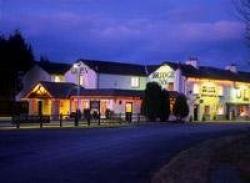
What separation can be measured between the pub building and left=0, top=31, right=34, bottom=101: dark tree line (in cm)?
146

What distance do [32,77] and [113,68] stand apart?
13.3 metres

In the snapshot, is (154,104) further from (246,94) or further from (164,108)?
(246,94)

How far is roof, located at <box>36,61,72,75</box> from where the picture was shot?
306 feet

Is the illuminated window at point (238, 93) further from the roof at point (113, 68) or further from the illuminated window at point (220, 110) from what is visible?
the roof at point (113, 68)

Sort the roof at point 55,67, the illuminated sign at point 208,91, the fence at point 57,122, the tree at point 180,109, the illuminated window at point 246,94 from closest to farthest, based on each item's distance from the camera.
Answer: the fence at point 57,122 → the tree at point 180,109 → the roof at point 55,67 → the illuminated sign at point 208,91 → the illuminated window at point 246,94

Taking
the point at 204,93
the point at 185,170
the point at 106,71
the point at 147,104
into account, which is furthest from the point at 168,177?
the point at 204,93

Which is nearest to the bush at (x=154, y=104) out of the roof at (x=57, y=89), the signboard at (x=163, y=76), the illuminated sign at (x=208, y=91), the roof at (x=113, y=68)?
the roof at (x=57, y=89)

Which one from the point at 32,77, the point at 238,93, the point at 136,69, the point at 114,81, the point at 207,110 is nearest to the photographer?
the point at 114,81

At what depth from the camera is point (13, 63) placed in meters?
95.1

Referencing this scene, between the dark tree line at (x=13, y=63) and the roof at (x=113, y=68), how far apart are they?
441 inches

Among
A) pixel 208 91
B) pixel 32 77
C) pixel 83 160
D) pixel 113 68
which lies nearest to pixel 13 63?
pixel 32 77

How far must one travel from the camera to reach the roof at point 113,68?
87.5 meters

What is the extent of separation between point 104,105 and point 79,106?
3.46 metres

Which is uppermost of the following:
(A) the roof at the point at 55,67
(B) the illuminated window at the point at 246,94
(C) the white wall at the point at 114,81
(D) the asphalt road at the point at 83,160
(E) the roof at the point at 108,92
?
(A) the roof at the point at 55,67
